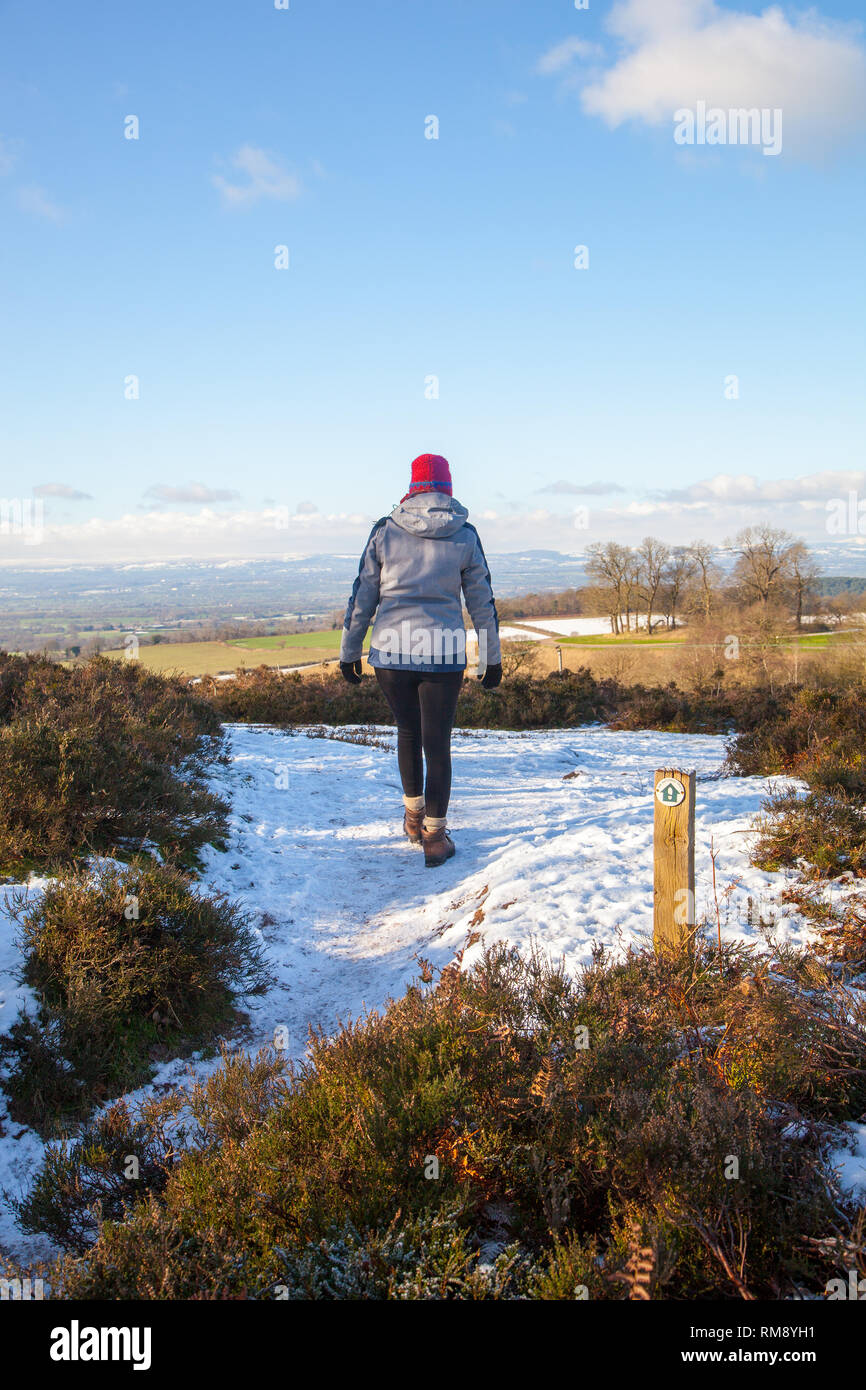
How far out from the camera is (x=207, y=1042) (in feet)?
11.8

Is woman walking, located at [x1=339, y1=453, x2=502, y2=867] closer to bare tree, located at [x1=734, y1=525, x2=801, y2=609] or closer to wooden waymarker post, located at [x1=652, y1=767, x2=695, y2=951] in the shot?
wooden waymarker post, located at [x1=652, y1=767, x2=695, y2=951]

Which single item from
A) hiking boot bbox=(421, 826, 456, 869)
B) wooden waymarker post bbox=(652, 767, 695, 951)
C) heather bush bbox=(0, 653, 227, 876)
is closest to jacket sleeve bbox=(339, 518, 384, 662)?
hiking boot bbox=(421, 826, 456, 869)

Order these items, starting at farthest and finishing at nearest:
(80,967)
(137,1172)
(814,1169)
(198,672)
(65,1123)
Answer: (198,672) < (80,967) < (65,1123) < (137,1172) < (814,1169)

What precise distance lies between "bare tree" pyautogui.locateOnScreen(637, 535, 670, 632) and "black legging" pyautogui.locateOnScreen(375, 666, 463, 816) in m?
51.4

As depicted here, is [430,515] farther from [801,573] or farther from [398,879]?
[801,573]

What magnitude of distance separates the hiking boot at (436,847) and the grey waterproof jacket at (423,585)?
4.37ft

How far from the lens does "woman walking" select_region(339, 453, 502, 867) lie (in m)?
5.34

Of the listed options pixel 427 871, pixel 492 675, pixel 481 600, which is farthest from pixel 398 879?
pixel 481 600

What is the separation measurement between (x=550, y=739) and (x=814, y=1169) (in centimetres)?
1109

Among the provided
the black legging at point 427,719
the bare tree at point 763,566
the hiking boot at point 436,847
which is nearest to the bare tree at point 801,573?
the bare tree at point 763,566

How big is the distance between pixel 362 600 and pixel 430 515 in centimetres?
83

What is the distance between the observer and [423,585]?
17.6 ft
